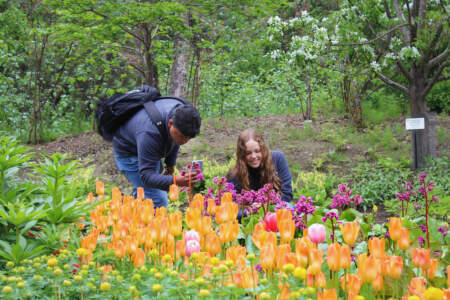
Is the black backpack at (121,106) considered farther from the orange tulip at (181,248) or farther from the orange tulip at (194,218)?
the orange tulip at (181,248)

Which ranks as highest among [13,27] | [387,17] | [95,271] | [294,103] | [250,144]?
[13,27]

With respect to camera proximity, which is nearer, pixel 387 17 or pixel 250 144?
pixel 250 144

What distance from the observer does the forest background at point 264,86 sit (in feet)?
20.3

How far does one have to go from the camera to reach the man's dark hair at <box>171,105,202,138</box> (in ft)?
10.2

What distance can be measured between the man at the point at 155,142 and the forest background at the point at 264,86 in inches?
83.0

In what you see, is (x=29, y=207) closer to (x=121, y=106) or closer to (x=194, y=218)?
(x=194, y=218)

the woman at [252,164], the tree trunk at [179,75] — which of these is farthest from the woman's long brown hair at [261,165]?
the tree trunk at [179,75]

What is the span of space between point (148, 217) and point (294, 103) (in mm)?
10957

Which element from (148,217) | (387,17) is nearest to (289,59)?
(387,17)

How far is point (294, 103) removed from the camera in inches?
494

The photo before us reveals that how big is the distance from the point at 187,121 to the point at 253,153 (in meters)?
1.07

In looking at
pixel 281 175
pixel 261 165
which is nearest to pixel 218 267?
pixel 261 165

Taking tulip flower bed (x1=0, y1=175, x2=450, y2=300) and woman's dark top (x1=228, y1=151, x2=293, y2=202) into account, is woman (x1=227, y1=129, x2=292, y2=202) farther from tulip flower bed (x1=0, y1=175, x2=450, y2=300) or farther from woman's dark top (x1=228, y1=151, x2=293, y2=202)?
tulip flower bed (x1=0, y1=175, x2=450, y2=300)

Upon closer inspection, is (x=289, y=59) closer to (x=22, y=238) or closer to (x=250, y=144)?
(x=250, y=144)
